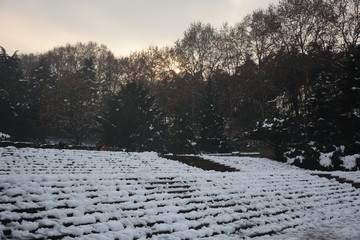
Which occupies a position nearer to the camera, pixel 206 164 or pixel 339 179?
pixel 339 179

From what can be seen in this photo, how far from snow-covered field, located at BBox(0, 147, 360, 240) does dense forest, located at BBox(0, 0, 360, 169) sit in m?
10.1

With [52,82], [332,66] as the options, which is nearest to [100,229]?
[332,66]

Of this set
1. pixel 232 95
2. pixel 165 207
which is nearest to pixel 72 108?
pixel 232 95

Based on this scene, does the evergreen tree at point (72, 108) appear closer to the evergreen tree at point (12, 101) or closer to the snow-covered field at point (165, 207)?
the evergreen tree at point (12, 101)

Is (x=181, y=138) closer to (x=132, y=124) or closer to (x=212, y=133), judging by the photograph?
(x=212, y=133)

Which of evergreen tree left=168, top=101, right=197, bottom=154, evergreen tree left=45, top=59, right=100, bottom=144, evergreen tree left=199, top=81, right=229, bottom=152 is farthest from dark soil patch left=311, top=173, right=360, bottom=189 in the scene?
evergreen tree left=45, top=59, right=100, bottom=144

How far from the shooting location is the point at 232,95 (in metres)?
31.1

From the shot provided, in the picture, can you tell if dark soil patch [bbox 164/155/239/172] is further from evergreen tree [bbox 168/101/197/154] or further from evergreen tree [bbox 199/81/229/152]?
evergreen tree [bbox 199/81/229/152]

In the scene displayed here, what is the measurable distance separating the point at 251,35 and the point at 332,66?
978cm

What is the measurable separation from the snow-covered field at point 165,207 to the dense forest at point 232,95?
10143 mm

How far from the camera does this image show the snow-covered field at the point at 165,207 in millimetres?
3859

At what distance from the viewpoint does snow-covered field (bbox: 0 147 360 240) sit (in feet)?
12.7

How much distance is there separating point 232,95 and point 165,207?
89.2 ft

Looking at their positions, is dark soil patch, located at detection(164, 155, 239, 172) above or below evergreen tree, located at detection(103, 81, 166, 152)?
below
